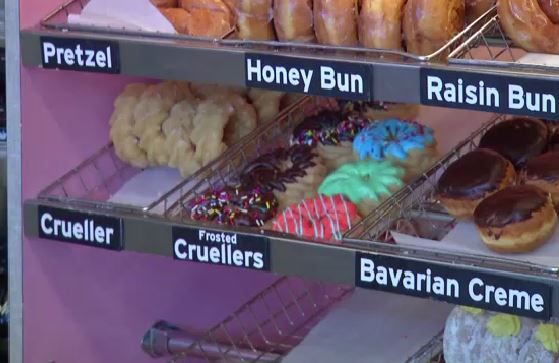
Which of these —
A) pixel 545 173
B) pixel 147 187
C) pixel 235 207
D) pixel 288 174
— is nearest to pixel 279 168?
pixel 288 174

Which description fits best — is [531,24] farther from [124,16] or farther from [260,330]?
[260,330]

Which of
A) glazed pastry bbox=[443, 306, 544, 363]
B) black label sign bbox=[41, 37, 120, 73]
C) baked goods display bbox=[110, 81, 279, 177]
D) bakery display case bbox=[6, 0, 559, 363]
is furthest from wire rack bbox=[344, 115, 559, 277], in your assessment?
black label sign bbox=[41, 37, 120, 73]

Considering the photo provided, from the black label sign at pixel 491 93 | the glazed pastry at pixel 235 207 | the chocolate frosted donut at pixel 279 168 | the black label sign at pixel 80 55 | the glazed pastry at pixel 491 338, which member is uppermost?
the black label sign at pixel 491 93

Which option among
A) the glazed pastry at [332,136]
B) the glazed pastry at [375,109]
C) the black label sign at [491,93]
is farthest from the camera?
the glazed pastry at [375,109]

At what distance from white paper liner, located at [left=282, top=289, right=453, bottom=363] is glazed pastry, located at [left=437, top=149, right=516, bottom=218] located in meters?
0.32

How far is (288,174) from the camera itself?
197cm

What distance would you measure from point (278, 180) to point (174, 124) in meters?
0.24

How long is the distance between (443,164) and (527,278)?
1.41 ft

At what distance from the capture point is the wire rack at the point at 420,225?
5.24 feet

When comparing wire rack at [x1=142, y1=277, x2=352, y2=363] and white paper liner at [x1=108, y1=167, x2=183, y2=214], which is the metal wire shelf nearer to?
white paper liner at [x1=108, y1=167, x2=183, y2=214]

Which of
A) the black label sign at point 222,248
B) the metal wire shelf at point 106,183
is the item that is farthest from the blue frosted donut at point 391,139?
the black label sign at point 222,248

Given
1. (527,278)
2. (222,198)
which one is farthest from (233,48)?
(527,278)

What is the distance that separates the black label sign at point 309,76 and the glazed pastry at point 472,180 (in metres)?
A: 0.24

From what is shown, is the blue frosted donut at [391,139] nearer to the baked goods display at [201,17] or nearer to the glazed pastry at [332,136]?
the glazed pastry at [332,136]
